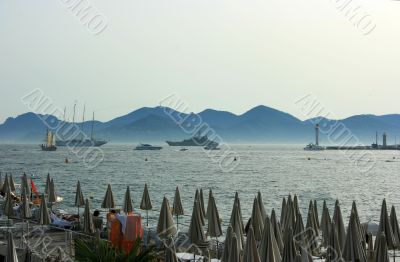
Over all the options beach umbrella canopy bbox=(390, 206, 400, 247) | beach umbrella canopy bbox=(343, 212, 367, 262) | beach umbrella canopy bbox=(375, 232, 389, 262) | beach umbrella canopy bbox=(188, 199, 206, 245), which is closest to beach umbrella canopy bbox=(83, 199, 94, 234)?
beach umbrella canopy bbox=(188, 199, 206, 245)

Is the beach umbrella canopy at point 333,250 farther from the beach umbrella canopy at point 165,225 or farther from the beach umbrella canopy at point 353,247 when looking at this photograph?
the beach umbrella canopy at point 165,225

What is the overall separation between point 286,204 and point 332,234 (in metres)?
5.36

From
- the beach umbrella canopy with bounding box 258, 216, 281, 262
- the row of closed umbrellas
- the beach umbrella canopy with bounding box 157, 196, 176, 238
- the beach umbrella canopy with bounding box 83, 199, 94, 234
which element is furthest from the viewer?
the beach umbrella canopy with bounding box 83, 199, 94, 234

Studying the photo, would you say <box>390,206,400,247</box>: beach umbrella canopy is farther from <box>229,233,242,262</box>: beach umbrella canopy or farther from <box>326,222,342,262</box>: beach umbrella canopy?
<box>229,233,242,262</box>: beach umbrella canopy

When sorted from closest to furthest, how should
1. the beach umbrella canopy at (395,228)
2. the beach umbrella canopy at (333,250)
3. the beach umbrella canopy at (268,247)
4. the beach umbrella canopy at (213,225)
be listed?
the beach umbrella canopy at (268,247) < the beach umbrella canopy at (333,250) < the beach umbrella canopy at (395,228) < the beach umbrella canopy at (213,225)

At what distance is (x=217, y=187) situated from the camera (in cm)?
7456

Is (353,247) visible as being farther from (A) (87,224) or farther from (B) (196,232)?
(A) (87,224)

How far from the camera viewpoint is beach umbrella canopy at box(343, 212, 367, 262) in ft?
44.3

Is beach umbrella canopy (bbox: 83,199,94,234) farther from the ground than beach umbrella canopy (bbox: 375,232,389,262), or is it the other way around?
beach umbrella canopy (bbox: 375,232,389,262)

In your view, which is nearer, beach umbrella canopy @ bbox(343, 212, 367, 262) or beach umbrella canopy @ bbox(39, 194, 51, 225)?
beach umbrella canopy @ bbox(343, 212, 367, 262)

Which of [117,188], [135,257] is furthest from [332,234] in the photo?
[117,188]

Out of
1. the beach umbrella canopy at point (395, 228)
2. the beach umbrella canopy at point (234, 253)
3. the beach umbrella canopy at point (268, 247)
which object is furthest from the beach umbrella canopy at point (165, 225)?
the beach umbrella canopy at point (395, 228)

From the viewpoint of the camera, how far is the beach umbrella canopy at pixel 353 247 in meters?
13.5

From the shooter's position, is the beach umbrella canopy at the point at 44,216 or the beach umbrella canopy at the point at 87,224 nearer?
the beach umbrella canopy at the point at 87,224
